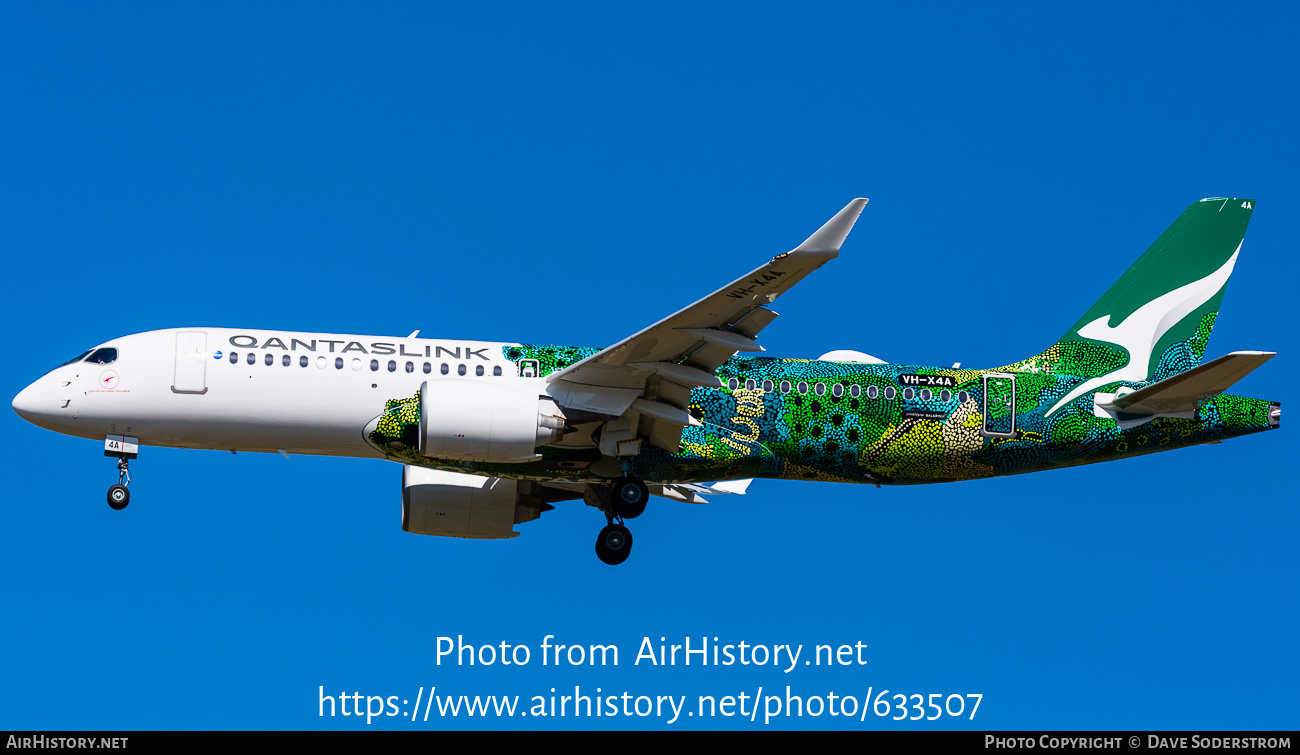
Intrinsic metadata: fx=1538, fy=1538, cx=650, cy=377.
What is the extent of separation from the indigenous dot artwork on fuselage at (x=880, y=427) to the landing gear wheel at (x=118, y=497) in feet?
17.5

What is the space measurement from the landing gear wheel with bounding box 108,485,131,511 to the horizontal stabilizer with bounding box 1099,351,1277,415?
19.7 m

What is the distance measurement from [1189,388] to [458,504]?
1552 cm

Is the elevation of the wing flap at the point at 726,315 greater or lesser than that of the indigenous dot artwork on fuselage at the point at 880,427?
greater

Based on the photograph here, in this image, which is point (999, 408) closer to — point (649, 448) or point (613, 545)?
point (649, 448)

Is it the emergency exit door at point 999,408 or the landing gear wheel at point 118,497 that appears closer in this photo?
the landing gear wheel at point 118,497

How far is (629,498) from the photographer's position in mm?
30047

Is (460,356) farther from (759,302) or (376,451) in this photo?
(759,302)

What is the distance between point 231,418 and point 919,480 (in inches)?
544

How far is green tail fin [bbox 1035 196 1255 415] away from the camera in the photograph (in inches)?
1302

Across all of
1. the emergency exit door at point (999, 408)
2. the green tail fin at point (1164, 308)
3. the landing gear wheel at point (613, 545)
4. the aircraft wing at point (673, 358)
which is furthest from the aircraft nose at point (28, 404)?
the green tail fin at point (1164, 308)

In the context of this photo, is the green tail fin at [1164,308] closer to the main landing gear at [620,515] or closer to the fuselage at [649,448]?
the fuselage at [649,448]

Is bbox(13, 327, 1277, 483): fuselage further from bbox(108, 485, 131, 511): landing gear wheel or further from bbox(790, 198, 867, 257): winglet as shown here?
bbox(790, 198, 867, 257): winglet

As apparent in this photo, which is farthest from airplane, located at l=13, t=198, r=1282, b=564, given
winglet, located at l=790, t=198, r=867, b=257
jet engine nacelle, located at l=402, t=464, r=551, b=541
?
jet engine nacelle, located at l=402, t=464, r=551, b=541

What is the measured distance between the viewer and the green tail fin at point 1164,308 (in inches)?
1302
